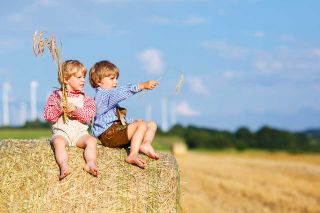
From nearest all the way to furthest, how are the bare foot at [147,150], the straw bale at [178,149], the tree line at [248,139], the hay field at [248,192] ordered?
the bare foot at [147,150] → the hay field at [248,192] → the straw bale at [178,149] → the tree line at [248,139]

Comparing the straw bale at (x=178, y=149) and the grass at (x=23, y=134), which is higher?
the grass at (x=23, y=134)

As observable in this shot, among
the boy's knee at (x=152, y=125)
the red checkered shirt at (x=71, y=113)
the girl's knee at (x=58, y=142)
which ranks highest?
the red checkered shirt at (x=71, y=113)

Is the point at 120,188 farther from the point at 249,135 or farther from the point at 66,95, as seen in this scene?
the point at 249,135

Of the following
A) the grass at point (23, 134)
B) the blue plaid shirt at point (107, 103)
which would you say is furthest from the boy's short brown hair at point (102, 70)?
the grass at point (23, 134)

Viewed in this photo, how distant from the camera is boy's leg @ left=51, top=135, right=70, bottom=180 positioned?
6.33 meters

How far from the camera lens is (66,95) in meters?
6.53

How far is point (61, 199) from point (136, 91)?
3.69 feet

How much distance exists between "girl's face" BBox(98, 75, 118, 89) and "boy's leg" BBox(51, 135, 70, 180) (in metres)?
0.67

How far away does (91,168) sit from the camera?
20.9ft

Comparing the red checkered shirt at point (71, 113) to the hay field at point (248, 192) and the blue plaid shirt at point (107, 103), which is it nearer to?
the blue plaid shirt at point (107, 103)

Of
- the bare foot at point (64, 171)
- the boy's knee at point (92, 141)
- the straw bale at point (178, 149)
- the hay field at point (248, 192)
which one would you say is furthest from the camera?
the straw bale at point (178, 149)

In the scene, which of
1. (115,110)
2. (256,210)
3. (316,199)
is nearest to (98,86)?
(115,110)

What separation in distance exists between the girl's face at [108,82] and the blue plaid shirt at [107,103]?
0.04 meters

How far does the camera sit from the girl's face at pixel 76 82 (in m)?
6.61
